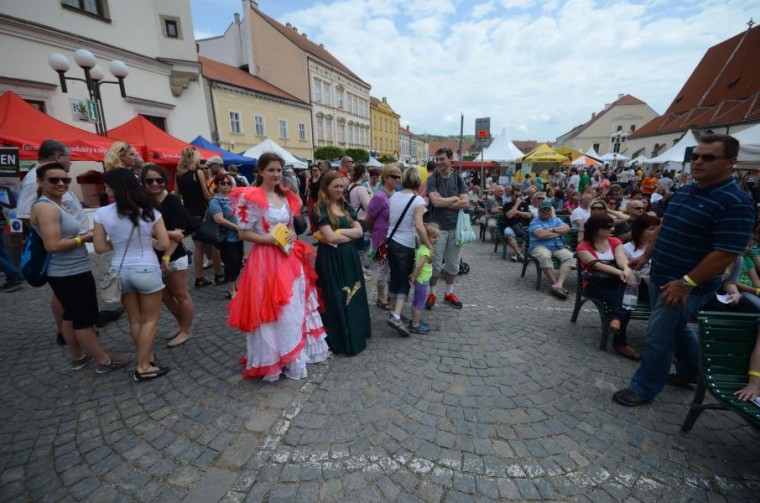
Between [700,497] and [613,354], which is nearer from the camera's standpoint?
[700,497]

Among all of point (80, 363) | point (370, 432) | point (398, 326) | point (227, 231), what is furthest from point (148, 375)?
point (398, 326)

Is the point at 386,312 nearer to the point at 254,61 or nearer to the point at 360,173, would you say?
the point at 360,173

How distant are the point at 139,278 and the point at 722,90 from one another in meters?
43.8

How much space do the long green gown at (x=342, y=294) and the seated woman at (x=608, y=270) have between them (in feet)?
8.99

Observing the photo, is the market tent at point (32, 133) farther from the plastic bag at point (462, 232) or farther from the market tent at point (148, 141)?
the plastic bag at point (462, 232)

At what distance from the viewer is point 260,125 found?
Result: 24.4 m

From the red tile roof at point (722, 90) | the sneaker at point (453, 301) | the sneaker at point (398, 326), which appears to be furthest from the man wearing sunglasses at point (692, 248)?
the red tile roof at point (722, 90)

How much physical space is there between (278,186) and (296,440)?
2.09 metres

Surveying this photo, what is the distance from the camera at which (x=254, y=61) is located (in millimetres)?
30141

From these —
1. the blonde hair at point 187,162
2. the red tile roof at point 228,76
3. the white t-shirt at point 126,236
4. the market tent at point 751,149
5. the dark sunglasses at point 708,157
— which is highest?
the red tile roof at point 228,76

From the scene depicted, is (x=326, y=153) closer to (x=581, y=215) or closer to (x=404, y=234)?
(x=581, y=215)

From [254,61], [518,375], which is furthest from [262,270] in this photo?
[254,61]

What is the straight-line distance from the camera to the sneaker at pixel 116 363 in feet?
10.5

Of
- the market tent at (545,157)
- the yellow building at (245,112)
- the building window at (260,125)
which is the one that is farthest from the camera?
the building window at (260,125)
